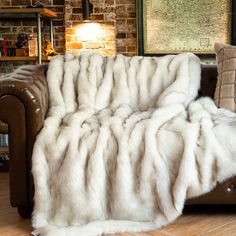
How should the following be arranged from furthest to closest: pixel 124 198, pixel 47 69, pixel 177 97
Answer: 1. pixel 47 69
2. pixel 177 97
3. pixel 124 198

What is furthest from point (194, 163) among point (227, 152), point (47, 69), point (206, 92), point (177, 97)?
point (47, 69)

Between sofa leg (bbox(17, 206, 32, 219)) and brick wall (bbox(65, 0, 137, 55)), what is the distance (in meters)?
2.60

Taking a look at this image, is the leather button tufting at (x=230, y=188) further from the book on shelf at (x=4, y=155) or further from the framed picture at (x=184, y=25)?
the framed picture at (x=184, y=25)

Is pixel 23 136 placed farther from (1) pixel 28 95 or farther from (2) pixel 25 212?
(2) pixel 25 212

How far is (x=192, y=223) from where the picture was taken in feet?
7.32

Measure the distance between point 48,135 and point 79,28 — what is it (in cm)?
263

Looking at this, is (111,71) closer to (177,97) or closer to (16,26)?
(177,97)

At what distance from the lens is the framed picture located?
4.82 meters

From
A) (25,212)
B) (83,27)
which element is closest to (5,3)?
(83,27)

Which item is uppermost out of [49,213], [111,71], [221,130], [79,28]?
[79,28]

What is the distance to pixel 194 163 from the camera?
2164 millimetres

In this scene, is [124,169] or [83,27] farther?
[83,27]

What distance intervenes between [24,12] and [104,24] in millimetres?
801

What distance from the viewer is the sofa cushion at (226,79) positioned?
275 centimetres
